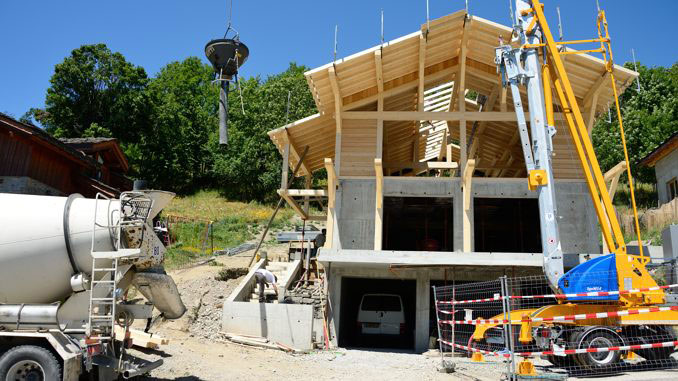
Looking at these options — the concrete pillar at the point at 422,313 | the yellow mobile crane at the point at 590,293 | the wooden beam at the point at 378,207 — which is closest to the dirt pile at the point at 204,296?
the wooden beam at the point at 378,207

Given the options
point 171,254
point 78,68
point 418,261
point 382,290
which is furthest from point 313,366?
point 78,68

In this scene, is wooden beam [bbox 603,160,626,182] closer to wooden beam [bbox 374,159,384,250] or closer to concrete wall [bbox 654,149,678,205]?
wooden beam [bbox 374,159,384,250]

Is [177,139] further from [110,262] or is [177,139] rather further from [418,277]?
[110,262]

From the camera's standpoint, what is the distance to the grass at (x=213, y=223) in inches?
1213

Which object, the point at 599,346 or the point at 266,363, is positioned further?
the point at 266,363

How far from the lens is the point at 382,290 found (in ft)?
75.8

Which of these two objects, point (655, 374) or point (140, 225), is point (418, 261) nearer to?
point (655, 374)

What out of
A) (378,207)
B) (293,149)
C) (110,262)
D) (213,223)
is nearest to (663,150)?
(378,207)

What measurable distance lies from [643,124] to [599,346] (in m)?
37.2

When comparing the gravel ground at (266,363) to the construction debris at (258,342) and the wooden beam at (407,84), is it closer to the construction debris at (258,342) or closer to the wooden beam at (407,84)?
the construction debris at (258,342)

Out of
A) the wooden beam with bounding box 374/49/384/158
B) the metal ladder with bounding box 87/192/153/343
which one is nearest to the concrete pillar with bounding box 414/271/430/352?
the wooden beam with bounding box 374/49/384/158

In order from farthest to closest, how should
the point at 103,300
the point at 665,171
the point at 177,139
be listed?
the point at 177,139, the point at 665,171, the point at 103,300

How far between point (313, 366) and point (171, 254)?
1666 centimetres

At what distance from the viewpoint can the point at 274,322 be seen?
1638 centimetres
